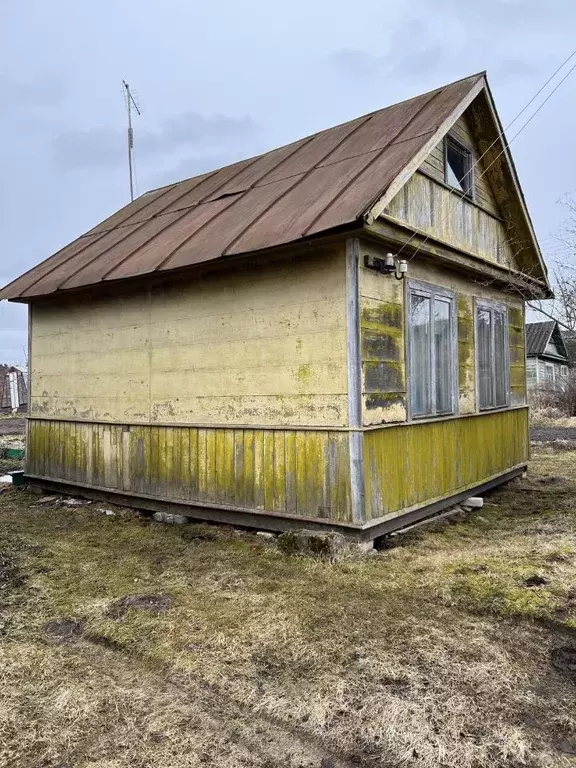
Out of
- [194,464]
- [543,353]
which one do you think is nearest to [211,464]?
[194,464]

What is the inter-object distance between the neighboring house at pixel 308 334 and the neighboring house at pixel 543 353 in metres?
25.2

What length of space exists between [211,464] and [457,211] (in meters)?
4.47

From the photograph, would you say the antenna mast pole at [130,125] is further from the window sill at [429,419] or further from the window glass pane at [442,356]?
the window sill at [429,419]

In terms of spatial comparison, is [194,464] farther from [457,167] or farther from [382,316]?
[457,167]

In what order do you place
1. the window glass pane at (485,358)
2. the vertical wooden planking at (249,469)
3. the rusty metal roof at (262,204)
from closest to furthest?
the rusty metal roof at (262,204) < the vertical wooden planking at (249,469) < the window glass pane at (485,358)

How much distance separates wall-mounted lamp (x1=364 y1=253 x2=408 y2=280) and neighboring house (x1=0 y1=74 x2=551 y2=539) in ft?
0.07

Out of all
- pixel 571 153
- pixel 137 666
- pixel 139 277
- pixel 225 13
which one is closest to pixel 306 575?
pixel 137 666

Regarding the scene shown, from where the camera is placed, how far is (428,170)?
22.8 ft

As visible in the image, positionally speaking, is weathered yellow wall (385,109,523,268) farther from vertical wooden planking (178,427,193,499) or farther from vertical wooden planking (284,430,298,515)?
vertical wooden planking (178,427,193,499)

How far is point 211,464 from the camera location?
688 cm

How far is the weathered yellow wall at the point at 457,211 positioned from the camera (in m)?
6.53

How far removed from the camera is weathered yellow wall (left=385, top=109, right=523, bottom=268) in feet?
21.4

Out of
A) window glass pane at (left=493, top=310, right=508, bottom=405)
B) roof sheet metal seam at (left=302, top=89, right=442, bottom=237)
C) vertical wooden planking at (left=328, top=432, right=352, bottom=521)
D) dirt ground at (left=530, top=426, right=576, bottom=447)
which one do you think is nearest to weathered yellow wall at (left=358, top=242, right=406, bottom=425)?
vertical wooden planking at (left=328, top=432, right=352, bottom=521)

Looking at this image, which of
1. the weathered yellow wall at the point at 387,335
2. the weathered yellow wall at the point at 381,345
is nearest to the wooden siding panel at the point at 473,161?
the weathered yellow wall at the point at 387,335
